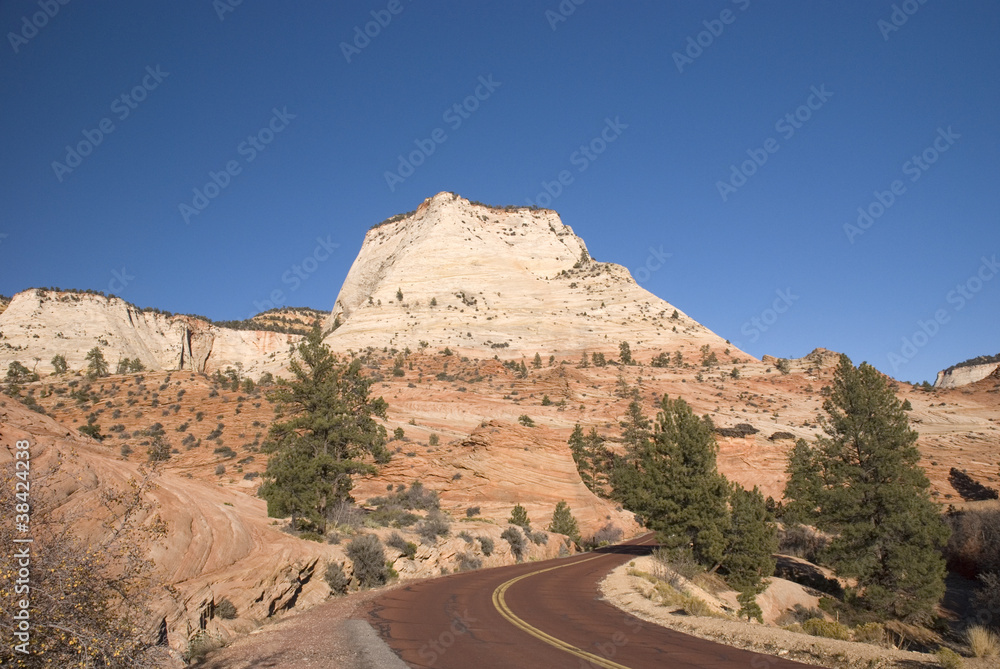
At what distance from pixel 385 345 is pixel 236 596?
60.7m

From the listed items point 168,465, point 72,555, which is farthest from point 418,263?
point 72,555

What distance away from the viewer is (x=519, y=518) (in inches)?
1142

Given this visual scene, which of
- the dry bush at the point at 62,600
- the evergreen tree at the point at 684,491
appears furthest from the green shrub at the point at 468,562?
the dry bush at the point at 62,600

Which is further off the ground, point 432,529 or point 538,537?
point 432,529

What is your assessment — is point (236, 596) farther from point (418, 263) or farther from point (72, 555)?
point (418, 263)

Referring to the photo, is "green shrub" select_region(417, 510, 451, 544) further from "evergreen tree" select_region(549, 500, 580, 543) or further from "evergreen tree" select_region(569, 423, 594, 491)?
"evergreen tree" select_region(569, 423, 594, 491)

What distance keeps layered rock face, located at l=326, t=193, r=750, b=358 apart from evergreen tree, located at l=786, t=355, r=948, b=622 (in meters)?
45.6

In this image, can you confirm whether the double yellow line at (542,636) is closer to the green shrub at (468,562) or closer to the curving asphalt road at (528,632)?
the curving asphalt road at (528,632)

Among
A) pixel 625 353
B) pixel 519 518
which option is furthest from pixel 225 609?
pixel 625 353

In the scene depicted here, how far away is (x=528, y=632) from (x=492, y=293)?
78.8m

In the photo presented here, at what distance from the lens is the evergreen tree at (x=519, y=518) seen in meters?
28.9

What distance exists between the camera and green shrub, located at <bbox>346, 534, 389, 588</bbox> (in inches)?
642

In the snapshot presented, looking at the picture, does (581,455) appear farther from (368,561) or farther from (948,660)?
(948,660)

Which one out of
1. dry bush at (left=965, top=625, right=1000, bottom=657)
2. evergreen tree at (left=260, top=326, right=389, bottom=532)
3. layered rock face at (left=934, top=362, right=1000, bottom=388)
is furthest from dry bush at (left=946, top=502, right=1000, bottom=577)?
layered rock face at (left=934, top=362, right=1000, bottom=388)
